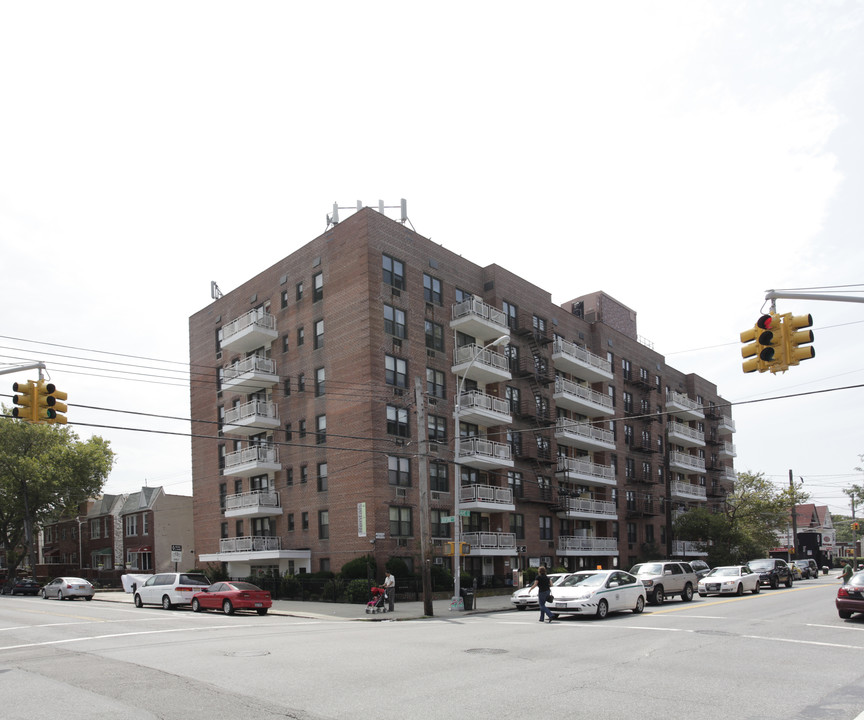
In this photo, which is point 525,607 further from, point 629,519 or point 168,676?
point 629,519

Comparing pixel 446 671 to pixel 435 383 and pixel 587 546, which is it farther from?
pixel 587 546

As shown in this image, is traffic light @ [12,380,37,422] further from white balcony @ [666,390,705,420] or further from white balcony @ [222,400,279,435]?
white balcony @ [666,390,705,420]

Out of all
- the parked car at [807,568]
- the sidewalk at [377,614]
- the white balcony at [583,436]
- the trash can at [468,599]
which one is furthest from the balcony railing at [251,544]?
the parked car at [807,568]

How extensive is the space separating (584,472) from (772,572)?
13.4 meters

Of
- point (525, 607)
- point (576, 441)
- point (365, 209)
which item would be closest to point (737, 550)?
point (576, 441)

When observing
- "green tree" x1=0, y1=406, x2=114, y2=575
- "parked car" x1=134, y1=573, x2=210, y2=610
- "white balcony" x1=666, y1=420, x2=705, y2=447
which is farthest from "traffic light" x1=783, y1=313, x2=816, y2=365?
"green tree" x1=0, y1=406, x2=114, y2=575

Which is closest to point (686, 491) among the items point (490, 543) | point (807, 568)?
point (807, 568)

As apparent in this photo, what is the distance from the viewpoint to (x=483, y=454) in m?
39.4

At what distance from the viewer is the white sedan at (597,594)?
22.0 meters

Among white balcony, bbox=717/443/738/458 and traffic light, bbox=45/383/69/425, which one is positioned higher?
traffic light, bbox=45/383/69/425

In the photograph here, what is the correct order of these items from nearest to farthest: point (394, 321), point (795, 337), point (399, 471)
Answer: point (795, 337) → point (399, 471) → point (394, 321)

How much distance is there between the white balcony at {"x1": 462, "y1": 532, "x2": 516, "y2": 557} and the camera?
39.0 metres

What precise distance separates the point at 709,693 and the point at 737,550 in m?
53.9

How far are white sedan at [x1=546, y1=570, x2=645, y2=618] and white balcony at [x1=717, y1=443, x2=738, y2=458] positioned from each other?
192 ft
